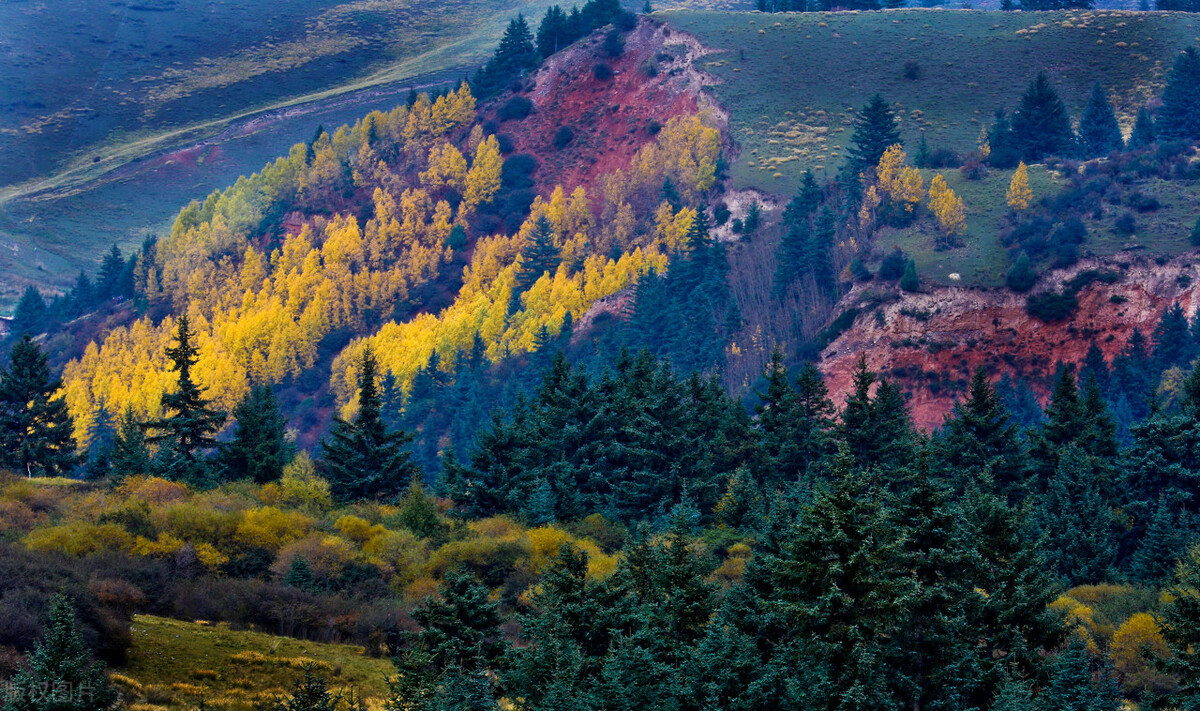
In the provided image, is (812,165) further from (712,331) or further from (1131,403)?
(1131,403)

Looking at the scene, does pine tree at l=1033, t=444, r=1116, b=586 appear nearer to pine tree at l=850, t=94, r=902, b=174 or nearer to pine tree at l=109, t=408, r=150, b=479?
pine tree at l=109, t=408, r=150, b=479

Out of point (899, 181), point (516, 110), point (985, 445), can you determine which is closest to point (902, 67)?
point (899, 181)

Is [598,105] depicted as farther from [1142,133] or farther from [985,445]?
[985,445]

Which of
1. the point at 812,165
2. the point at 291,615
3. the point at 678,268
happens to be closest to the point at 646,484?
the point at 291,615

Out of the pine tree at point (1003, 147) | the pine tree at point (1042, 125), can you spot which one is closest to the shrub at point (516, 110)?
Result: the pine tree at point (1003, 147)

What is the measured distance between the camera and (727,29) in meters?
157

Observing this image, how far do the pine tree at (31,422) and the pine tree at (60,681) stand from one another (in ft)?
135

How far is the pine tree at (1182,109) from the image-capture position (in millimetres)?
121438

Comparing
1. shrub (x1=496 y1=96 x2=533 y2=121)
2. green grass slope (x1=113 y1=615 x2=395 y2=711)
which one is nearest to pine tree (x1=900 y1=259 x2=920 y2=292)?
shrub (x1=496 y1=96 x2=533 y2=121)

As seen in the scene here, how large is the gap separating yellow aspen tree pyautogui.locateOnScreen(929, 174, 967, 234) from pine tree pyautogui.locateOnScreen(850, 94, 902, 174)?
9.93m

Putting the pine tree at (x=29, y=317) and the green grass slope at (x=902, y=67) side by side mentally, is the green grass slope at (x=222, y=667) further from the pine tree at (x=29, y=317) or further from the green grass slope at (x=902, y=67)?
the pine tree at (x=29, y=317)

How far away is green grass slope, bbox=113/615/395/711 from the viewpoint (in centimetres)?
3816

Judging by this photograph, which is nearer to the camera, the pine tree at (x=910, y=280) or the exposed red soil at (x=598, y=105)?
the pine tree at (x=910, y=280)

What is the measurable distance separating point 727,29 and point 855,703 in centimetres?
13754
